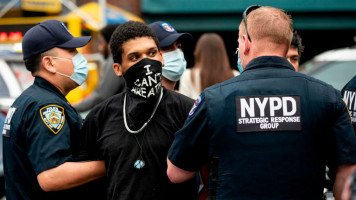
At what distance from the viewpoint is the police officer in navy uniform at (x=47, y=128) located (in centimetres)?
264

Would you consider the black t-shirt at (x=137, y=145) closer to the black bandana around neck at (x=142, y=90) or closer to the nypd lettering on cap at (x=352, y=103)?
the black bandana around neck at (x=142, y=90)

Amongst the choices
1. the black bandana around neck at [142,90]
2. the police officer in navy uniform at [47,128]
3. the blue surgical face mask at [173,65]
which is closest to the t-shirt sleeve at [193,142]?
the black bandana around neck at [142,90]

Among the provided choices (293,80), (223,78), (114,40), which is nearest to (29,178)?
(114,40)

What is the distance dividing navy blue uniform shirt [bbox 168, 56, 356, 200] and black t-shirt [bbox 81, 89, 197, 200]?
1.03 feet

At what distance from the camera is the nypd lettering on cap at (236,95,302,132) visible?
7.22 ft

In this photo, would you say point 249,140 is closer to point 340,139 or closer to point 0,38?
point 340,139

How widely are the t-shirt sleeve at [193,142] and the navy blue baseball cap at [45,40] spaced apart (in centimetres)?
109

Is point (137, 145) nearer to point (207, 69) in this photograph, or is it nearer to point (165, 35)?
point (165, 35)

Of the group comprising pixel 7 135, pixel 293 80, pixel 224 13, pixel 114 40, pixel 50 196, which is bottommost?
pixel 50 196

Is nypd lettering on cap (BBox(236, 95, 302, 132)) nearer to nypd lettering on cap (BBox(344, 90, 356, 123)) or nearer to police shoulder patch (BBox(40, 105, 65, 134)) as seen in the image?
nypd lettering on cap (BBox(344, 90, 356, 123))

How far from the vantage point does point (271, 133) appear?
7.23 feet

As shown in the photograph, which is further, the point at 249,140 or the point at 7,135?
the point at 7,135

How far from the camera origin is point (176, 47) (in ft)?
11.0

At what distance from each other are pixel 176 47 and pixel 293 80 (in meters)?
1.25
